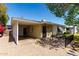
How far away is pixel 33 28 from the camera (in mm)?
5504

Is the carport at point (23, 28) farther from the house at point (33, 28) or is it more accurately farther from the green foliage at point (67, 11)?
the green foliage at point (67, 11)

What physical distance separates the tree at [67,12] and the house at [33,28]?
0.28m

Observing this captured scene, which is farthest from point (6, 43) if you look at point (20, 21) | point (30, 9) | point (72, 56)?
point (72, 56)

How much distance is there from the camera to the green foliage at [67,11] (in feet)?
17.7

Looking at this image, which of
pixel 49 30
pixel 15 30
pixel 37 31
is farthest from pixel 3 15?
pixel 49 30

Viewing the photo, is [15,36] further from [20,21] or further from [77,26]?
[77,26]

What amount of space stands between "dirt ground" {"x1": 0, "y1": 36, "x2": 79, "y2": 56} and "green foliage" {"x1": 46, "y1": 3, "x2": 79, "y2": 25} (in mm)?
819

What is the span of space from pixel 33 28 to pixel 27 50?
0.65 m

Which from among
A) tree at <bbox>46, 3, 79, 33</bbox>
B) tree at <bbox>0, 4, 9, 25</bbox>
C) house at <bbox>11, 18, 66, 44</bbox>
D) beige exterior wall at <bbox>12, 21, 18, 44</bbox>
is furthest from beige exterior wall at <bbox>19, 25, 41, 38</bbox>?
tree at <bbox>46, 3, 79, 33</bbox>

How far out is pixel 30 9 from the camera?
17.5ft

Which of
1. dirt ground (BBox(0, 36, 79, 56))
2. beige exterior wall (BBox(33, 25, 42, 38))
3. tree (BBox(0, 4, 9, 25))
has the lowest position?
dirt ground (BBox(0, 36, 79, 56))

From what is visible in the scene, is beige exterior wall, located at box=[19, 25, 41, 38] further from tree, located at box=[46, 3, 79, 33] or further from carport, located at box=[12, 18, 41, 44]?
tree, located at box=[46, 3, 79, 33]

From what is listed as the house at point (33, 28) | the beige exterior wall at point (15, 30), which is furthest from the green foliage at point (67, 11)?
the beige exterior wall at point (15, 30)

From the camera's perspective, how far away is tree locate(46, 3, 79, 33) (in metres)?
5.38
